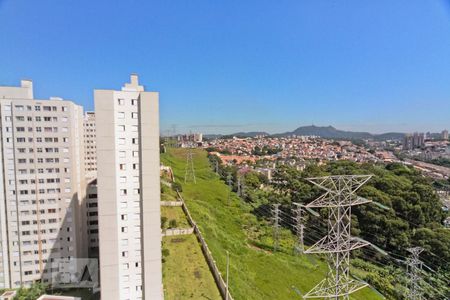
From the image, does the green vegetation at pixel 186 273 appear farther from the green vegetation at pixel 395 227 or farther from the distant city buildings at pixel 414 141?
the distant city buildings at pixel 414 141

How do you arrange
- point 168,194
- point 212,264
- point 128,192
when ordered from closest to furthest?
point 128,192 → point 212,264 → point 168,194

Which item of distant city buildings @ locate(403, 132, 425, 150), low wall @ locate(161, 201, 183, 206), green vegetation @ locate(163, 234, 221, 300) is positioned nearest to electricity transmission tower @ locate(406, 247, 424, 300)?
green vegetation @ locate(163, 234, 221, 300)

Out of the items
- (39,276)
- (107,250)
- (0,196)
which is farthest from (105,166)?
(39,276)

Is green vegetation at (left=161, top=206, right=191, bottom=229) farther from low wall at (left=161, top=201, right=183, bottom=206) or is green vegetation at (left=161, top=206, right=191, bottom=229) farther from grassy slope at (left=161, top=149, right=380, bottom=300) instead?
grassy slope at (left=161, top=149, right=380, bottom=300)

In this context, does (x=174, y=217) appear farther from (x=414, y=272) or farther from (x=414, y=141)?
(x=414, y=141)

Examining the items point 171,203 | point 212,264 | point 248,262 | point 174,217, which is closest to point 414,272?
point 248,262

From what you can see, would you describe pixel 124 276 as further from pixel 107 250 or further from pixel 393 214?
pixel 393 214

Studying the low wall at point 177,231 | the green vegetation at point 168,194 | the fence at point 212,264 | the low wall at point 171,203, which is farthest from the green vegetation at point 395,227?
the low wall at point 177,231
